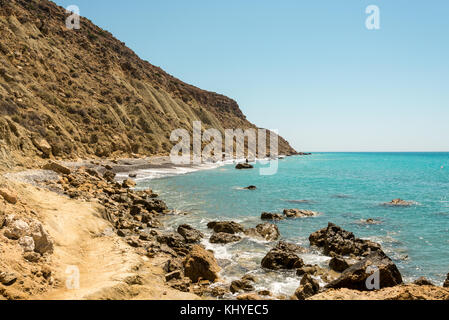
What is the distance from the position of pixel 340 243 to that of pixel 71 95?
47740mm

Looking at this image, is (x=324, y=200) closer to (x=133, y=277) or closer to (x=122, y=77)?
(x=133, y=277)

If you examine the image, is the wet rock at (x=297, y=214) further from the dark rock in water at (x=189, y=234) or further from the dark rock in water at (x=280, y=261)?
the dark rock in water at (x=280, y=261)

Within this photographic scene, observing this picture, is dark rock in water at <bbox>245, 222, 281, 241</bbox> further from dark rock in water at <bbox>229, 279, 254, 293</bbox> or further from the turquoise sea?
dark rock in water at <bbox>229, 279, 254, 293</bbox>

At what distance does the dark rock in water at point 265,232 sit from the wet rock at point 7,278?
38.2 ft

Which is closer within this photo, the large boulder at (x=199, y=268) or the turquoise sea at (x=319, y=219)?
the large boulder at (x=199, y=268)

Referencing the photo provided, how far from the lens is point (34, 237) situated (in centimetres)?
789

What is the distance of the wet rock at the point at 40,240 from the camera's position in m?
7.89

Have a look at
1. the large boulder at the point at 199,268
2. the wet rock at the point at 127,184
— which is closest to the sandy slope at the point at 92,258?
the large boulder at the point at 199,268

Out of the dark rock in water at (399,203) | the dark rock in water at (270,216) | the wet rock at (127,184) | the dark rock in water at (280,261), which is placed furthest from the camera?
the wet rock at (127,184)

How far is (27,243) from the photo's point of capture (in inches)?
296

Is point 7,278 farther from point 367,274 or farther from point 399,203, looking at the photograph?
point 399,203

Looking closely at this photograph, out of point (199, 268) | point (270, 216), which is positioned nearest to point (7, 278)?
point (199, 268)
